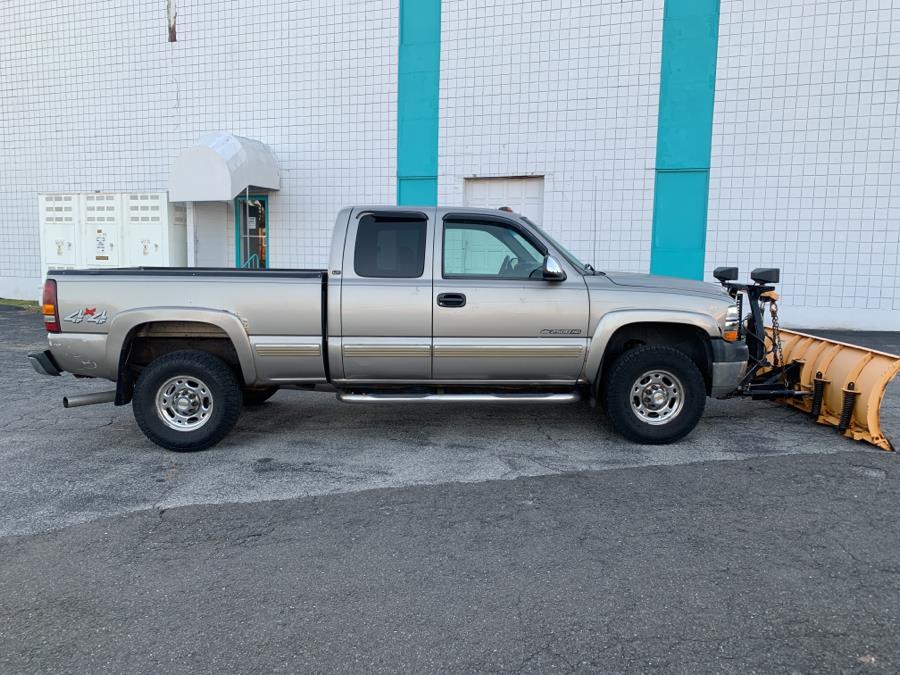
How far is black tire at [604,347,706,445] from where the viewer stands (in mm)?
5738

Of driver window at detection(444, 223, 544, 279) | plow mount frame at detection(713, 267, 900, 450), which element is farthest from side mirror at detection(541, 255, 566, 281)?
plow mount frame at detection(713, 267, 900, 450)

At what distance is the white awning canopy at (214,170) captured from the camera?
13.1m

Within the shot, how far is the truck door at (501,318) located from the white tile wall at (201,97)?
349 inches

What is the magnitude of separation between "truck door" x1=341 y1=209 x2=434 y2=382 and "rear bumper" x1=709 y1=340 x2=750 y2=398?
2.46 m

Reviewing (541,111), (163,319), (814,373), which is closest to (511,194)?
(541,111)

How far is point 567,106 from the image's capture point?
519 inches

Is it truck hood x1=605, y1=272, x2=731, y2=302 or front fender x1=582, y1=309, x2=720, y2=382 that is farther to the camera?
truck hood x1=605, y1=272, x2=731, y2=302

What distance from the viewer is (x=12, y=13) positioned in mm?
16453

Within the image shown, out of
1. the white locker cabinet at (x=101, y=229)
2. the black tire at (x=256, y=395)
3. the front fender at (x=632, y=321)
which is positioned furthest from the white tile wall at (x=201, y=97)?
the front fender at (x=632, y=321)

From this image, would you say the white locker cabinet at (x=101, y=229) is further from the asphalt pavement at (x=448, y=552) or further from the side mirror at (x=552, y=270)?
the side mirror at (x=552, y=270)

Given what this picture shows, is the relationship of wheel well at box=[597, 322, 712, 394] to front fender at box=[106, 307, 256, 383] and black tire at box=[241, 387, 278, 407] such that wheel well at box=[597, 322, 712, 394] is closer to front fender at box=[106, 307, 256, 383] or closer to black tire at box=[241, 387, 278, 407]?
front fender at box=[106, 307, 256, 383]

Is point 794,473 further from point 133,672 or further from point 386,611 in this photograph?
point 133,672

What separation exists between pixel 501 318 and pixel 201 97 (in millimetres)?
12357

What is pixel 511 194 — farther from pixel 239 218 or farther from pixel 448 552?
pixel 448 552
